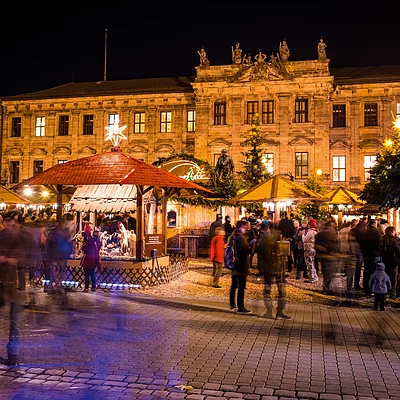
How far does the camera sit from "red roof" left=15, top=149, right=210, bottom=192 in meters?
14.3

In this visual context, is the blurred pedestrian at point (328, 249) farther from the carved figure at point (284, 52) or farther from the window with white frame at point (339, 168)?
the carved figure at point (284, 52)

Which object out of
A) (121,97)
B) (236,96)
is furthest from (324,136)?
(121,97)

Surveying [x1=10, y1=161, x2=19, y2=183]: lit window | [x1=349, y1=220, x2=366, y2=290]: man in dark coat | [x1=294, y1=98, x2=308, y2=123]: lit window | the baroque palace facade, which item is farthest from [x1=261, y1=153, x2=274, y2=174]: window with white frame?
[x1=349, y1=220, x2=366, y2=290]: man in dark coat

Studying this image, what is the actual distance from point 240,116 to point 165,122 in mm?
6609

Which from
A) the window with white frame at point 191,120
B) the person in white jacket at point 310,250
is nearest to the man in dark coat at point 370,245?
the person in white jacket at point 310,250

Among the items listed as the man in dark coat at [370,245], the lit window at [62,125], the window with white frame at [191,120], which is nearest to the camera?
the man in dark coat at [370,245]

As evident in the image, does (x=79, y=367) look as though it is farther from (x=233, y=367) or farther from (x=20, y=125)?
(x=20, y=125)

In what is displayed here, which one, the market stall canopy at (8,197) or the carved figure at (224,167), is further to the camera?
the carved figure at (224,167)

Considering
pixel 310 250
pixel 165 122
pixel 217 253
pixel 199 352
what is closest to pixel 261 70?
pixel 165 122

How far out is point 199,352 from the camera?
774 cm

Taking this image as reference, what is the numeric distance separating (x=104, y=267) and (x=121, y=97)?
30.9 meters

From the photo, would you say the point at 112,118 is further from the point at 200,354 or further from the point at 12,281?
the point at 200,354

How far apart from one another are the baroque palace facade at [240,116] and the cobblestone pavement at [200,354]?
29.7 metres

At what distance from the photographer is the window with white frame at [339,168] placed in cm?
3972
